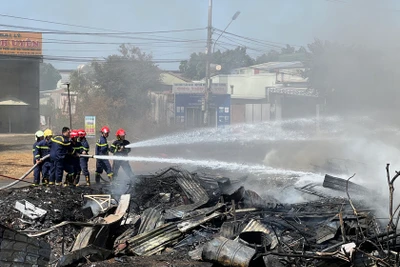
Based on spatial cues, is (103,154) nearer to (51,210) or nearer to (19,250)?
(51,210)

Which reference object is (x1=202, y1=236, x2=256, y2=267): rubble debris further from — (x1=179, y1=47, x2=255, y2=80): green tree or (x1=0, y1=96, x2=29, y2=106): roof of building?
(x1=179, y1=47, x2=255, y2=80): green tree

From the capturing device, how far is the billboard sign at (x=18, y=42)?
3294 cm

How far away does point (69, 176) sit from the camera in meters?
12.3

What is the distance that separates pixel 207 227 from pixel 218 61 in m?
46.0

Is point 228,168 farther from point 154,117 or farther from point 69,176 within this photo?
point 154,117

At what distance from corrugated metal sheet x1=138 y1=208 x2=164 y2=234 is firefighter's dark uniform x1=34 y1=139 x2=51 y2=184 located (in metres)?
4.76

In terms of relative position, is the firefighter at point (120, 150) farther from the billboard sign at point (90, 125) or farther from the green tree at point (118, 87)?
the green tree at point (118, 87)

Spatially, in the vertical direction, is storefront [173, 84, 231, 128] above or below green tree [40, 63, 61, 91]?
below

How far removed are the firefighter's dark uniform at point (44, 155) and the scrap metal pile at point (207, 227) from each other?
7.44ft

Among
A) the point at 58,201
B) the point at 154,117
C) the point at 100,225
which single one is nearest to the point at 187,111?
the point at 154,117

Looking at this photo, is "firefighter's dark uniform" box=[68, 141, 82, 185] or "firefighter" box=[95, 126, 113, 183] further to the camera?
"firefighter" box=[95, 126, 113, 183]

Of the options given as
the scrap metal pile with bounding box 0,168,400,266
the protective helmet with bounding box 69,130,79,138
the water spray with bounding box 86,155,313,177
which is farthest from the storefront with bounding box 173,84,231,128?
the scrap metal pile with bounding box 0,168,400,266

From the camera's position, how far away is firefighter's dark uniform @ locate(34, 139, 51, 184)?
12.2 metres

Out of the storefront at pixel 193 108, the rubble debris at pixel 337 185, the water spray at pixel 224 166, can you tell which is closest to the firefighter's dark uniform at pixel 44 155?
the water spray at pixel 224 166
